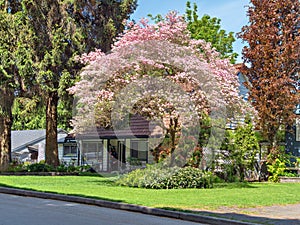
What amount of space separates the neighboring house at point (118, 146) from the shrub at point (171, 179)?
28.1ft

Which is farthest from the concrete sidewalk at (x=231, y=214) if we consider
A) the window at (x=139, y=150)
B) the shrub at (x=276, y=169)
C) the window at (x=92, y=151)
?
the window at (x=92, y=151)

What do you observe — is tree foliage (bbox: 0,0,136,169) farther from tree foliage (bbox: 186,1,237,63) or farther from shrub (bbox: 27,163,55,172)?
tree foliage (bbox: 186,1,237,63)

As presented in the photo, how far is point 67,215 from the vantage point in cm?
1021

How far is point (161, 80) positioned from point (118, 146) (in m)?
17.7

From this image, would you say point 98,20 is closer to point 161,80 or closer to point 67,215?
point 161,80

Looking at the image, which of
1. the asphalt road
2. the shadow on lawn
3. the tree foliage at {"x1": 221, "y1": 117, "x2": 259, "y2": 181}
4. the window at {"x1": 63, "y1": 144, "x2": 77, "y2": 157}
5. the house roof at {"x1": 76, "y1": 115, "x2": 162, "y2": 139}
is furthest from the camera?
the window at {"x1": 63, "y1": 144, "x2": 77, "y2": 157}

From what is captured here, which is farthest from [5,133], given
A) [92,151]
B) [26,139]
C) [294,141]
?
[26,139]

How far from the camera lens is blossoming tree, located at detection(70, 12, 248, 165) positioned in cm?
1748

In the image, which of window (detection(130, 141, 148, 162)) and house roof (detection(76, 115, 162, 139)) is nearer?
house roof (detection(76, 115, 162, 139))

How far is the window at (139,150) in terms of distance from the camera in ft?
104

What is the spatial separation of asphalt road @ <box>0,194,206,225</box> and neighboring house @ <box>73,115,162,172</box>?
49.7ft

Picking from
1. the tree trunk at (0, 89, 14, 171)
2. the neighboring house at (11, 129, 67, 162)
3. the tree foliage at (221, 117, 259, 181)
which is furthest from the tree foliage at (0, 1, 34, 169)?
the neighboring house at (11, 129, 67, 162)

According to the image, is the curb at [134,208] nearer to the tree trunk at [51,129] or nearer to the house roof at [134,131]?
the tree trunk at [51,129]

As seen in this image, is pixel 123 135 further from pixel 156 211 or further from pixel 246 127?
pixel 156 211
